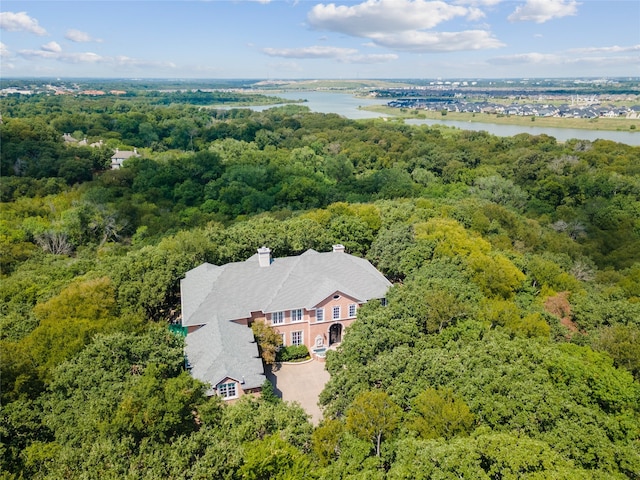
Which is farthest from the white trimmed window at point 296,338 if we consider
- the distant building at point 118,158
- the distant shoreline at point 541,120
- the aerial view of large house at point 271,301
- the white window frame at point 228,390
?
the distant shoreline at point 541,120

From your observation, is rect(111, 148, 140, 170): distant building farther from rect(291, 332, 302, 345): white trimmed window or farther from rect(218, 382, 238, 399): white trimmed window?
rect(218, 382, 238, 399): white trimmed window

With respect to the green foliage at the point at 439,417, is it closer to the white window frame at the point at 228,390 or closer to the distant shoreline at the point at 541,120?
the white window frame at the point at 228,390

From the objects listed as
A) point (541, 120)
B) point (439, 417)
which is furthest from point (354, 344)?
point (541, 120)

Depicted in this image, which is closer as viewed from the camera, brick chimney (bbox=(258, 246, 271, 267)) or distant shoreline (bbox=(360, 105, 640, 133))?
brick chimney (bbox=(258, 246, 271, 267))

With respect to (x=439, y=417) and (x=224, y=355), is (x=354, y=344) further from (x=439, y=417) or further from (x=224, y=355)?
(x=224, y=355)

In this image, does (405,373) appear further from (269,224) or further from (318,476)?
(269,224)

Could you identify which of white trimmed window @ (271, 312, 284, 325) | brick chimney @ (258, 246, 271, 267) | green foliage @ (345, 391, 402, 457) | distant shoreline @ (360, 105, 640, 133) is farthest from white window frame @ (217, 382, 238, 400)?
distant shoreline @ (360, 105, 640, 133)

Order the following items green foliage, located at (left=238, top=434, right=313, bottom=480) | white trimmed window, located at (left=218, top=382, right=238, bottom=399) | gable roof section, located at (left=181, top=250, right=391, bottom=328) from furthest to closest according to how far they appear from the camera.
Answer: gable roof section, located at (left=181, top=250, right=391, bottom=328)
white trimmed window, located at (left=218, top=382, right=238, bottom=399)
green foliage, located at (left=238, top=434, right=313, bottom=480)

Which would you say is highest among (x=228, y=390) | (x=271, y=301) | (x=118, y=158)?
(x=118, y=158)
